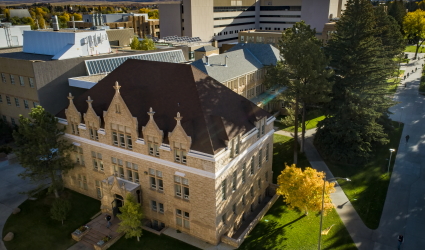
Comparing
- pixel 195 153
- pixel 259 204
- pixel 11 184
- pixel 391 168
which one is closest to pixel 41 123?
pixel 11 184

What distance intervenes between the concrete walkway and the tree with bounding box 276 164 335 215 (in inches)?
185

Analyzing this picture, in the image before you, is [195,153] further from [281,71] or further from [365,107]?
[365,107]

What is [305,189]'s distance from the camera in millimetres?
30281

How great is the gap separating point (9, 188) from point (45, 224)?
982cm

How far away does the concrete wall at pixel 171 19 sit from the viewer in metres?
122

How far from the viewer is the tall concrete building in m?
121

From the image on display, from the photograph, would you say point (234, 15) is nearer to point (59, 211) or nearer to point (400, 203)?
point (400, 203)

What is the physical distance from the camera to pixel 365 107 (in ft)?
140

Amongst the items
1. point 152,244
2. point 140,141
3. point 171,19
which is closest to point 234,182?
point 152,244

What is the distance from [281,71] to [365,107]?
12367 mm

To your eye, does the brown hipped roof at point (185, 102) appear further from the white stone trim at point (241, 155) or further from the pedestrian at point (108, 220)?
the pedestrian at point (108, 220)

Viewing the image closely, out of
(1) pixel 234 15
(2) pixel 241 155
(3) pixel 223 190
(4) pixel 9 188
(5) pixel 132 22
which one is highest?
(1) pixel 234 15

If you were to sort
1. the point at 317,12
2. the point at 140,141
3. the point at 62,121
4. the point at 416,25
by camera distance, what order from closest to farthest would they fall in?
the point at 140,141 → the point at 62,121 → the point at 416,25 → the point at 317,12

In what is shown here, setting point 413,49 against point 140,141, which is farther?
point 413,49
